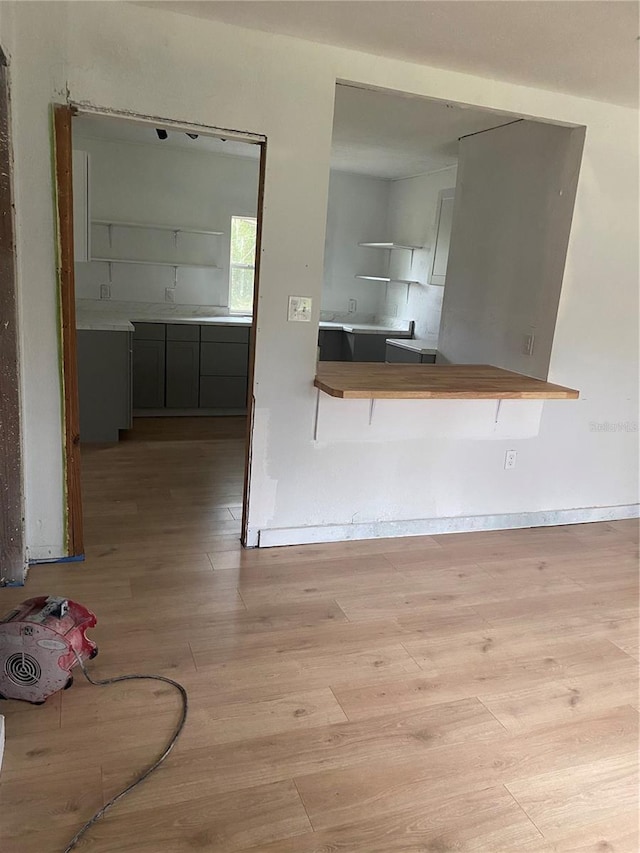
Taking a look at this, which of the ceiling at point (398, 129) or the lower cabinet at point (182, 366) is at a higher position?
the ceiling at point (398, 129)

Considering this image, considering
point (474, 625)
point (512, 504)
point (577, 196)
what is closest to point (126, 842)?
point (474, 625)

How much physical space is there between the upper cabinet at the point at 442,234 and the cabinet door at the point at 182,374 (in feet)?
7.21

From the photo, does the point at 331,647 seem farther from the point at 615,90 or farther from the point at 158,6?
the point at 615,90

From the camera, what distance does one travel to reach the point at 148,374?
17.6 ft

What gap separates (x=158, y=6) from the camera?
2.36 metres

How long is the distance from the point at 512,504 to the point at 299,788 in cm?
232

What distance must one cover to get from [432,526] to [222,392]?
2792 millimetres

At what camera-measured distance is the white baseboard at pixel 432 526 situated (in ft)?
10.3

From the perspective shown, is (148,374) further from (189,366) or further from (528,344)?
(528,344)

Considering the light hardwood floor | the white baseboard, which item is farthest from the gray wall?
the light hardwood floor

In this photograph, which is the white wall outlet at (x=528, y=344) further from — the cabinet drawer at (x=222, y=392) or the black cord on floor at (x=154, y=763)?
the cabinet drawer at (x=222, y=392)

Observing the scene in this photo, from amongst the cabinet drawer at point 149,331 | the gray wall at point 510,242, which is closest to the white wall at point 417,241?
the gray wall at point 510,242

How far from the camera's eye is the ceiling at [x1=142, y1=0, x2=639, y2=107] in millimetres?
2135

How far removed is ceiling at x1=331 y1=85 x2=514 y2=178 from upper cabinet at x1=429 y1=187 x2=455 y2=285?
27 cm
